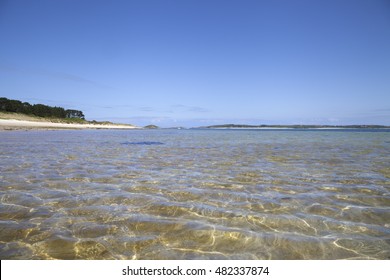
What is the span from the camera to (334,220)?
446 cm

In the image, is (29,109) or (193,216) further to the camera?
(29,109)

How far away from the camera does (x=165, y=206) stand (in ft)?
16.7

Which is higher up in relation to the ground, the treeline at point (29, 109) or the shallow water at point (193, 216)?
the treeline at point (29, 109)

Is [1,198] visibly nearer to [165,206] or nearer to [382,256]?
[165,206]

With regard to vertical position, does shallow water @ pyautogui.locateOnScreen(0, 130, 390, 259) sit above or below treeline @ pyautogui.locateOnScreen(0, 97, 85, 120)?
below

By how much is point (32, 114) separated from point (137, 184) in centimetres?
8140

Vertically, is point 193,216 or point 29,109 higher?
point 29,109

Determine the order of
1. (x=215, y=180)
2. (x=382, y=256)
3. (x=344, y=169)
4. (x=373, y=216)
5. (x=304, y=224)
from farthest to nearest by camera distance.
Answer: (x=344, y=169), (x=215, y=180), (x=373, y=216), (x=304, y=224), (x=382, y=256)

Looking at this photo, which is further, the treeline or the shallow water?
the treeline

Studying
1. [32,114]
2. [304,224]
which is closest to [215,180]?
[304,224]

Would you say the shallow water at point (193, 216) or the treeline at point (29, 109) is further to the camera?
the treeline at point (29, 109)

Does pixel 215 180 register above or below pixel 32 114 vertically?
below
